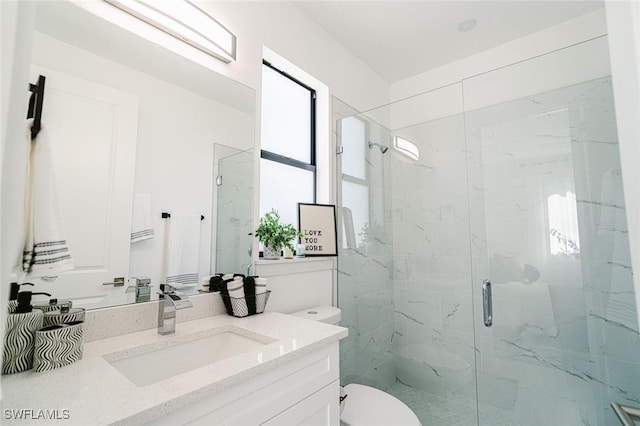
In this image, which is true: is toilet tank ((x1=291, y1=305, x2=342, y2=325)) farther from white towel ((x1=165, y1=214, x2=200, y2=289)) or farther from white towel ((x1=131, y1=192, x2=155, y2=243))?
white towel ((x1=131, y1=192, x2=155, y2=243))

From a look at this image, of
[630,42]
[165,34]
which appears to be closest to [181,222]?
[165,34]

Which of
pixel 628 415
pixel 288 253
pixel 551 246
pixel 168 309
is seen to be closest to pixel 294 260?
pixel 288 253

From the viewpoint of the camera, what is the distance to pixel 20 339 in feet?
2.49

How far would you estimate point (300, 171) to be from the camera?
6.77 ft

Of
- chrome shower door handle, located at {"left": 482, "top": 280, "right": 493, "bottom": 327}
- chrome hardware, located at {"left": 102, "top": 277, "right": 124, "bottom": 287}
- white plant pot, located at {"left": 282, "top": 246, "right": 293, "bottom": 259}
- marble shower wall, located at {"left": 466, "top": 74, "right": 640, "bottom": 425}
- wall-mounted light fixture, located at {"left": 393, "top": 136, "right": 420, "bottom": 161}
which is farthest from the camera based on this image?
wall-mounted light fixture, located at {"left": 393, "top": 136, "right": 420, "bottom": 161}

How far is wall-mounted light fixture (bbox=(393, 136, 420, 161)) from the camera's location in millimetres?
2227

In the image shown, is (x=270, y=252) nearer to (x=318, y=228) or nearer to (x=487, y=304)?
Answer: (x=318, y=228)

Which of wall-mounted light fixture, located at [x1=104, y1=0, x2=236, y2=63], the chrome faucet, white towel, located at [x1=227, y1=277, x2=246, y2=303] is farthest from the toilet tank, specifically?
wall-mounted light fixture, located at [x1=104, y1=0, x2=236, y2=63]

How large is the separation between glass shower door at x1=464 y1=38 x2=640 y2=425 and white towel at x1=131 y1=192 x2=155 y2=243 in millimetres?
1879

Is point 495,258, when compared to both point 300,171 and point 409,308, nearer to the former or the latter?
point 409,308

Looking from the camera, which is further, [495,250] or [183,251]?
[495,250]

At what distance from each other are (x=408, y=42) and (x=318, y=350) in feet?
7.38

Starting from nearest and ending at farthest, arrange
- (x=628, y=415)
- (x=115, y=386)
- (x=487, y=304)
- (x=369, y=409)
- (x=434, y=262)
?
1. (x=115, y=386)
2. (x=628, y=415)
3. (x=369, y=409)
4. (x=487, y=304)
5. (x=434, y=262)

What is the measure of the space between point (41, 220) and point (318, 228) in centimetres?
139
